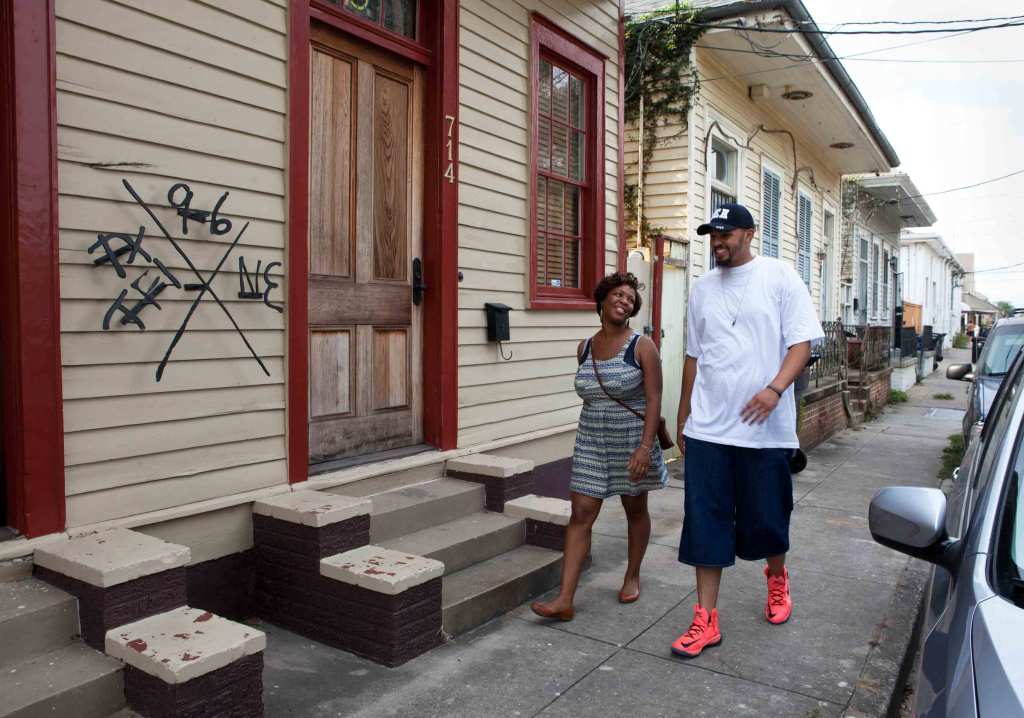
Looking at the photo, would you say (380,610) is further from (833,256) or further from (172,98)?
(833,256)

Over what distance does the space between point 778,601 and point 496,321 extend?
2.65m

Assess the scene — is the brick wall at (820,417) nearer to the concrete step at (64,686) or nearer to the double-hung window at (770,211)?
the double-hung window at (770,211)

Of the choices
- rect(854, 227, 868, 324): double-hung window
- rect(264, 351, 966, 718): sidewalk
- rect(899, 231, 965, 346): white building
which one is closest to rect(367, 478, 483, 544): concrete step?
rect(264, 351, 966, 718): sidewalk

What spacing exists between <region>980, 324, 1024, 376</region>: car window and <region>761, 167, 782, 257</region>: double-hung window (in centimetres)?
419

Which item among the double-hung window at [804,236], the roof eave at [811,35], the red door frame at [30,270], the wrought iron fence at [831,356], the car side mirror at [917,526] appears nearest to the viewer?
the car side mirror at [917,526]

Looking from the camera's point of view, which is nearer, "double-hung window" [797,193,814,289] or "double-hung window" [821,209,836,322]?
"double-hung window" [797,193,814,289]

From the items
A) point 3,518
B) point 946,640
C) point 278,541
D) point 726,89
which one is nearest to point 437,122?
point 278,541

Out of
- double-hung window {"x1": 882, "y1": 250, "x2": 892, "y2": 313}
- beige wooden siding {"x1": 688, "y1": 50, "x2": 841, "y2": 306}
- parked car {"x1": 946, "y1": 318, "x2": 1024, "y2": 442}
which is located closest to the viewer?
parked car {"x1": 946, "y1": 318, "x2": 1024, "y2": 442}

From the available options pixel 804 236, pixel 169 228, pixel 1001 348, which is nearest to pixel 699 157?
pixel 1001 348

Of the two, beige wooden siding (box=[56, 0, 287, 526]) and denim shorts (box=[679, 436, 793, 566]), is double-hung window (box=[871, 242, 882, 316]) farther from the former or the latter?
beige wooden siding (box=[56, 0, 287, 526])

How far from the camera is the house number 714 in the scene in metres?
5.40

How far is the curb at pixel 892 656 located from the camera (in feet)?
11.2

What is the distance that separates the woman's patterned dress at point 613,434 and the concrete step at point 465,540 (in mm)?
766

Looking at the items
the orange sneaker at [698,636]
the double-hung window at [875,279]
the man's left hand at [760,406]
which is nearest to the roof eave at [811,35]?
the man's left hand at [760,406]
